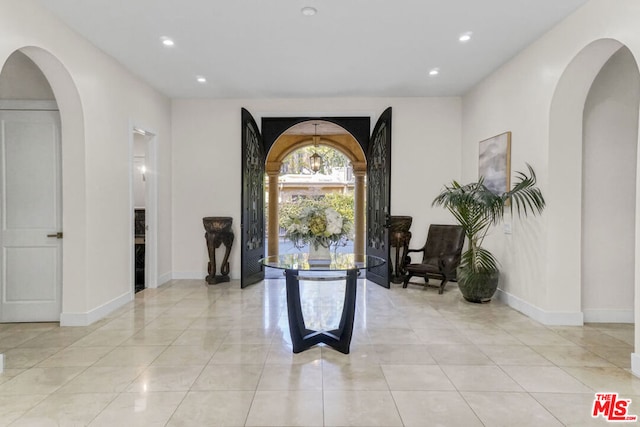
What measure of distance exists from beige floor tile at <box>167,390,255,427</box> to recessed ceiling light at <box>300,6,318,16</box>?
3.06 metres

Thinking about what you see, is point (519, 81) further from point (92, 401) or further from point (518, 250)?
point (92, 401)

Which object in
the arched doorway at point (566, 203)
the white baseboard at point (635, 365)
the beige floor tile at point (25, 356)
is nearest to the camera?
the white baseboard at point (635, 365)

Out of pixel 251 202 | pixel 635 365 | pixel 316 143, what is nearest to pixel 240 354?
pixel 635 365

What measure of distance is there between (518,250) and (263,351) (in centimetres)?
309

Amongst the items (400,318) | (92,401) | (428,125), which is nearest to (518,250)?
(400,318)

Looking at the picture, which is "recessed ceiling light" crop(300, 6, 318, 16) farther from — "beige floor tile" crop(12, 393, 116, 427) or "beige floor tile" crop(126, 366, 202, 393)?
"beige floor tile" crop(12, 393, 116, 427)

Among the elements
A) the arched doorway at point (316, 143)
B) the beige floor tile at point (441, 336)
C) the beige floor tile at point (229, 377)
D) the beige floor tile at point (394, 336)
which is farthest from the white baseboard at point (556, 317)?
the arched doorway at point (316, 143)

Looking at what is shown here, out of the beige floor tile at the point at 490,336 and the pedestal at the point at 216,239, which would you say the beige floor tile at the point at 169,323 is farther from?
the beige floor tile at the point at 490,336

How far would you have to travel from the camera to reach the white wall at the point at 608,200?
12.6 ft

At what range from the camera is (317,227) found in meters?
3.29

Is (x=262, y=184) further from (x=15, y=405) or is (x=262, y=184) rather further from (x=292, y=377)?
(x=15, y=405)

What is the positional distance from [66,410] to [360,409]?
1.72 meters

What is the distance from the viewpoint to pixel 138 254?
239 inches

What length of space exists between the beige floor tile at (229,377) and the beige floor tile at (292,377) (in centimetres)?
6
